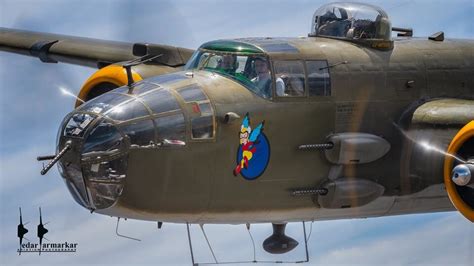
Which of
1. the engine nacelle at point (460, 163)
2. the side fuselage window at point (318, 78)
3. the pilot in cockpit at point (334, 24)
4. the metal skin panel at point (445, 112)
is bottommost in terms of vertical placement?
the engine nacelle at point (460, 163)

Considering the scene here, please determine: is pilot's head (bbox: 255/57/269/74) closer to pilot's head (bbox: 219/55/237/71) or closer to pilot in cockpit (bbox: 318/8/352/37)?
pilot's head (bbox: 219/55/237/71)

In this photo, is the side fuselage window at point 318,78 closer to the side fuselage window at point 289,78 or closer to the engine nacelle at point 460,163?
the side fuselage window at point 289,78

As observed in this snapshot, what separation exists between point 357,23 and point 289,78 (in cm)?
190

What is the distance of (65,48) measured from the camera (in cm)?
2153

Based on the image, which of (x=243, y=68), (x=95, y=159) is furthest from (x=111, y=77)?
(x=95, y=159)

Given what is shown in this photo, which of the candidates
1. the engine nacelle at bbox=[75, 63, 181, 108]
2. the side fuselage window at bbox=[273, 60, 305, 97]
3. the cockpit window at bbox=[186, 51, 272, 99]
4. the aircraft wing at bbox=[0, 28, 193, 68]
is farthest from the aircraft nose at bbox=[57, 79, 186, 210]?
the aircraft wing at bbox=[0, 28, 193, 68]

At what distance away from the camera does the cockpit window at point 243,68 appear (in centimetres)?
1587

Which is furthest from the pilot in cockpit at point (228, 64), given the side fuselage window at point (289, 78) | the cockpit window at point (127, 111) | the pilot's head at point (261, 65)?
the cockpit window at point (127, 111)

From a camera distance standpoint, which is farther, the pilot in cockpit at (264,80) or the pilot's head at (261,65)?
the pilot's head at (261,65)

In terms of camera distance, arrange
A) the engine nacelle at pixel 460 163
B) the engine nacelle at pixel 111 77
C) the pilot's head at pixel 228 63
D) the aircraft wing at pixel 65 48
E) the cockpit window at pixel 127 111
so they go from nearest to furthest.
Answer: the cockpit window at pixel 127 111
the engine nacelle at pixel 460 163
the pilot's head at pixel 228 63
the engine nacelle at pixel 111 77
the aircraft wing at pixel 65 48

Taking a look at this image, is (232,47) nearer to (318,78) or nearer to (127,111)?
(318,78)

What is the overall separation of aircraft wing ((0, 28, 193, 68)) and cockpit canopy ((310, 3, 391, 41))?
9.22ft

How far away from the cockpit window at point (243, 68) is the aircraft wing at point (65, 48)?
10.1 ft

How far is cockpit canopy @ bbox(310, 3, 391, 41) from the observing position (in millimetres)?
17422
